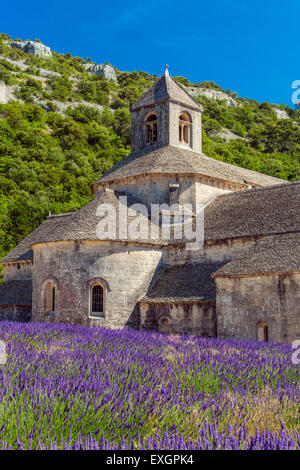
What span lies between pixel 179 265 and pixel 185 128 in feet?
34.0

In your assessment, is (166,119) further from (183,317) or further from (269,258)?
(269,258)

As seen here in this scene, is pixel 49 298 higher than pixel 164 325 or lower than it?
higher

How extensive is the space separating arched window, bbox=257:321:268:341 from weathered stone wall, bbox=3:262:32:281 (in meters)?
14.9

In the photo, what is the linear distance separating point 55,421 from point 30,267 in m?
23.5

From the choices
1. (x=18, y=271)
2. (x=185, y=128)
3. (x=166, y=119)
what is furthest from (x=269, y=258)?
(x=18, y=271)

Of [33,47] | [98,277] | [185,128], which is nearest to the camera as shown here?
[98,277]

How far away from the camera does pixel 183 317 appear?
1906 cm

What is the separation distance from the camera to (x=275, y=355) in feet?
32.5

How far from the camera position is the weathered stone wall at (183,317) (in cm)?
1833

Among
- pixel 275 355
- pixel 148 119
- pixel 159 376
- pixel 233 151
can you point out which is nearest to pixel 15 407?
pixel 159 376

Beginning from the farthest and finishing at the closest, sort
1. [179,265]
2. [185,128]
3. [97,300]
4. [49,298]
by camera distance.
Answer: [185,128] → [179,265] → [49,298] → [97,300]

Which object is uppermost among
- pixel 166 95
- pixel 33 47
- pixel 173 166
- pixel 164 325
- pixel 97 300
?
pixel 33 47

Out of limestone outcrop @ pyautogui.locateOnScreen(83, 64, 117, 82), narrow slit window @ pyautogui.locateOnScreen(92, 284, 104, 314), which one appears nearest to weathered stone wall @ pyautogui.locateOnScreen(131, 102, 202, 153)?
narrow slit window @ pyautogui.locateOnScreen(92, 284, 104, 314)

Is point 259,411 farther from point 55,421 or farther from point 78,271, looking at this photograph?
point 78,271
